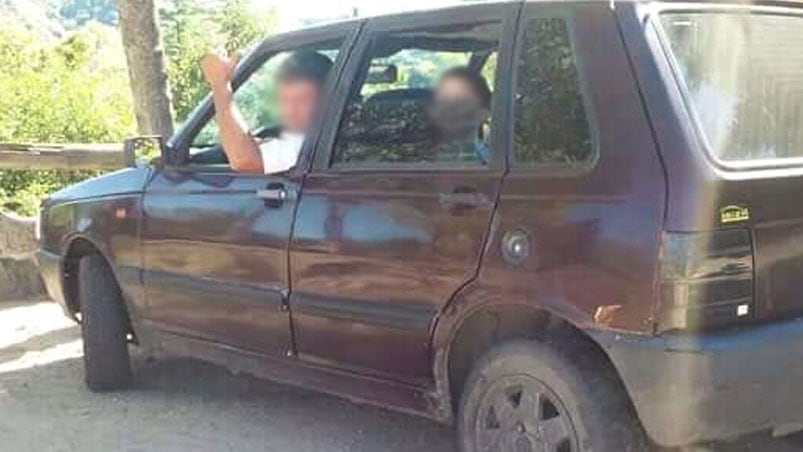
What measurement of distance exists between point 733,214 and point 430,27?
147 centimetres

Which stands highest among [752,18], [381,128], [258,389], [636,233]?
[752,18]

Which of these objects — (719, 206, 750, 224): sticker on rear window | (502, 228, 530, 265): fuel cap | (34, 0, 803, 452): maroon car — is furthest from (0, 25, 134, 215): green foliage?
(719, 206, 750, 224): sticker on rear window

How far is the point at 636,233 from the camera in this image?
3504mm

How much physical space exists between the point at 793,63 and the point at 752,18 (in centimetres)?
21

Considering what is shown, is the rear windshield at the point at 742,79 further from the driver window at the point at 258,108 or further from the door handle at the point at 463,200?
the driver window at the point at 258,108

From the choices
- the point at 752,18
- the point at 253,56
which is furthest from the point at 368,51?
the point at 752,18

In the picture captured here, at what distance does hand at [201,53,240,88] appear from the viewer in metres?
5.14

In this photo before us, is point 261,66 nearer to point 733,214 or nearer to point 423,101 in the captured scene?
point 423,101

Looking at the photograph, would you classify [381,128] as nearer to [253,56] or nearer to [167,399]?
[253,56]

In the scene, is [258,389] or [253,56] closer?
[253,56]

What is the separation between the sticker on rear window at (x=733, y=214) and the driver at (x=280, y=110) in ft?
6.19

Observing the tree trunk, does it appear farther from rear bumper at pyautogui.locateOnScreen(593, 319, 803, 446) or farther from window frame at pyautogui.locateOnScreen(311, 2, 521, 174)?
rear bumper at pyautogui.locateOnScreen(593, 319, 803, 446)

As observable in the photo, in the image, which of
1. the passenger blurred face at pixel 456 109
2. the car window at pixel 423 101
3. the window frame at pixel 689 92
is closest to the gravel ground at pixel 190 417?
the window frame at pixel 689 92

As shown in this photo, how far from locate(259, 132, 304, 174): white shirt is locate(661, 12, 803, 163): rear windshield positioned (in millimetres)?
1700
